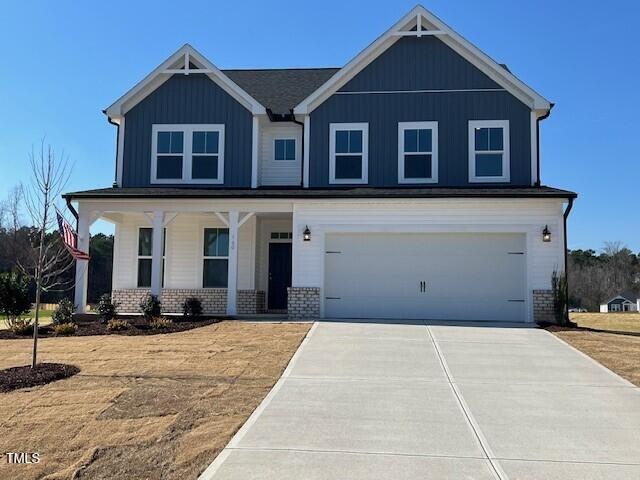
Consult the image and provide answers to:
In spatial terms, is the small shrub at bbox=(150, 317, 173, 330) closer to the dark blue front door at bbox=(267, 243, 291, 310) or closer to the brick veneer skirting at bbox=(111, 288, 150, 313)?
the brick veneer skirting at bbox=(111, 288, 150, 313)

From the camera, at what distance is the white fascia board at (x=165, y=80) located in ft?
60.1

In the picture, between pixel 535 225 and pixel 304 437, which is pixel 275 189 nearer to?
pixel 535 225

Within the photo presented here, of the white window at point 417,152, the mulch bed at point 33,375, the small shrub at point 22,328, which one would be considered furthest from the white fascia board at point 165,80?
the mulch bed at point 33,375

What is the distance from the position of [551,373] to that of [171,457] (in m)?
6.42

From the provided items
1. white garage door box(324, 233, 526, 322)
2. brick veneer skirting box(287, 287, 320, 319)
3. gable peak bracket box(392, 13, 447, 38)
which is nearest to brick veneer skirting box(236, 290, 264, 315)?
brick veneer skirting box(287, 287, 320, 319)

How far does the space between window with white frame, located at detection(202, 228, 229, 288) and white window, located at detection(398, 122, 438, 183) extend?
588 centimetres

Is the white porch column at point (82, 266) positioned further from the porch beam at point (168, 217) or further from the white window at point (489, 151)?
the white window at point (489, 151)

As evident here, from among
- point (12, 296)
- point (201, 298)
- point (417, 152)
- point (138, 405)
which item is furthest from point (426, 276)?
point (12, 296)

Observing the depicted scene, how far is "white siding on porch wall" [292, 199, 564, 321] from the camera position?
605 inches

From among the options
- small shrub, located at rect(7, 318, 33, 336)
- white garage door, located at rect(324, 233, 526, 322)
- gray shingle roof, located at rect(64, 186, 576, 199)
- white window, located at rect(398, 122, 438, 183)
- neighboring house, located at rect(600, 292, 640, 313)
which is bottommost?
neighboring house, located at rect(600, 292, 640, 313)

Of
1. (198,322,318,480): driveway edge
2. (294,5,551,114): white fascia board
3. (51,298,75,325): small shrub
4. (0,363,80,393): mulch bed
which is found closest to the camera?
(198,322,318,480): driveway edge

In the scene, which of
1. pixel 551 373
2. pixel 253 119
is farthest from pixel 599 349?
pixel 253 119

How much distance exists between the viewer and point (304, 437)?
614cm

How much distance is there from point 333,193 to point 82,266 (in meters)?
7.33
